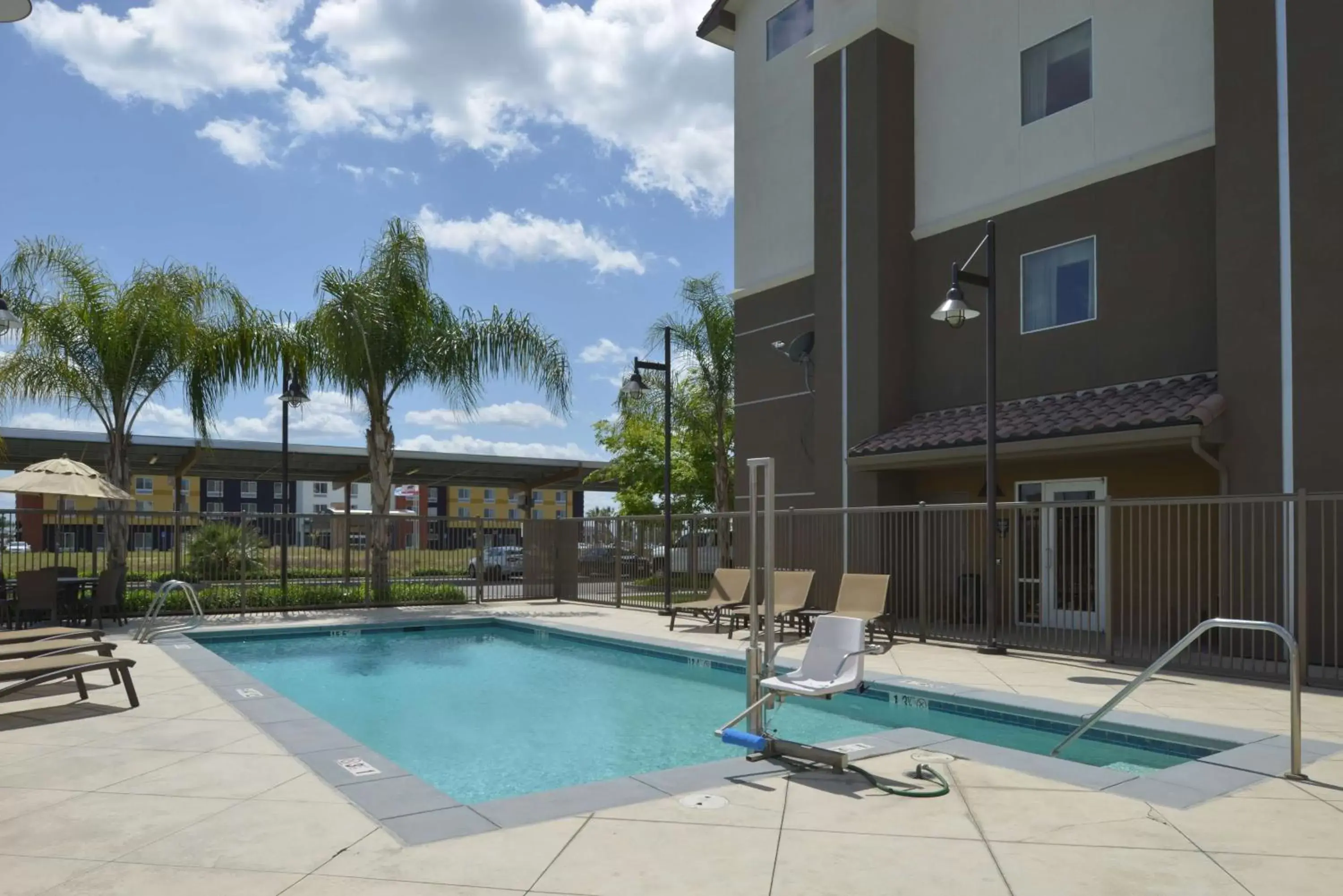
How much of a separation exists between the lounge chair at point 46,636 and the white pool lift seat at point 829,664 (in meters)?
6.84

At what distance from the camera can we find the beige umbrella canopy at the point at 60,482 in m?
13.5

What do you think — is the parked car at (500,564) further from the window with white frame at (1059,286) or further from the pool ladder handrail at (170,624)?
the window with white frame at (1059,286)

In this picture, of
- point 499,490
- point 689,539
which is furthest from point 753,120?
point 499,490

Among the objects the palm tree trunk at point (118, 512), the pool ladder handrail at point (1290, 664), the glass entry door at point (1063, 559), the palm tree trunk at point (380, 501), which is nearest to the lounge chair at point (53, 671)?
the pool ladder handrail at point (1290, 664)

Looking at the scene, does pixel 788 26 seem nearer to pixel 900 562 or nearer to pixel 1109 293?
pixel 1109 293

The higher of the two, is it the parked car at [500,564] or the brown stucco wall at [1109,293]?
the brown stucco wall at [1109,293]

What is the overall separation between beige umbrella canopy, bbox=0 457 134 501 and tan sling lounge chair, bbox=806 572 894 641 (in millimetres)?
10528

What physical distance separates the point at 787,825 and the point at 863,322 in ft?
41.8

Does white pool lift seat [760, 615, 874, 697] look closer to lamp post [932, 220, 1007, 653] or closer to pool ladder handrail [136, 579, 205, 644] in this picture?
lamp post [932, 220, 1007, 653]

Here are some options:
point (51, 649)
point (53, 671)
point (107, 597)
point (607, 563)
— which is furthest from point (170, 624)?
point (53, 671)

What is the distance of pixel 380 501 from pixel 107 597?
17.5 ft

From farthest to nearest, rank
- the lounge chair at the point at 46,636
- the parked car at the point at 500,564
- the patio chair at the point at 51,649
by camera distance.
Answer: the parked car at the point at 500,564 → the lounge chair at the point at 46,636 → the patio chair at the point at 51,649

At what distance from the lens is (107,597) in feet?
48.1

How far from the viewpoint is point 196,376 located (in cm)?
1783
